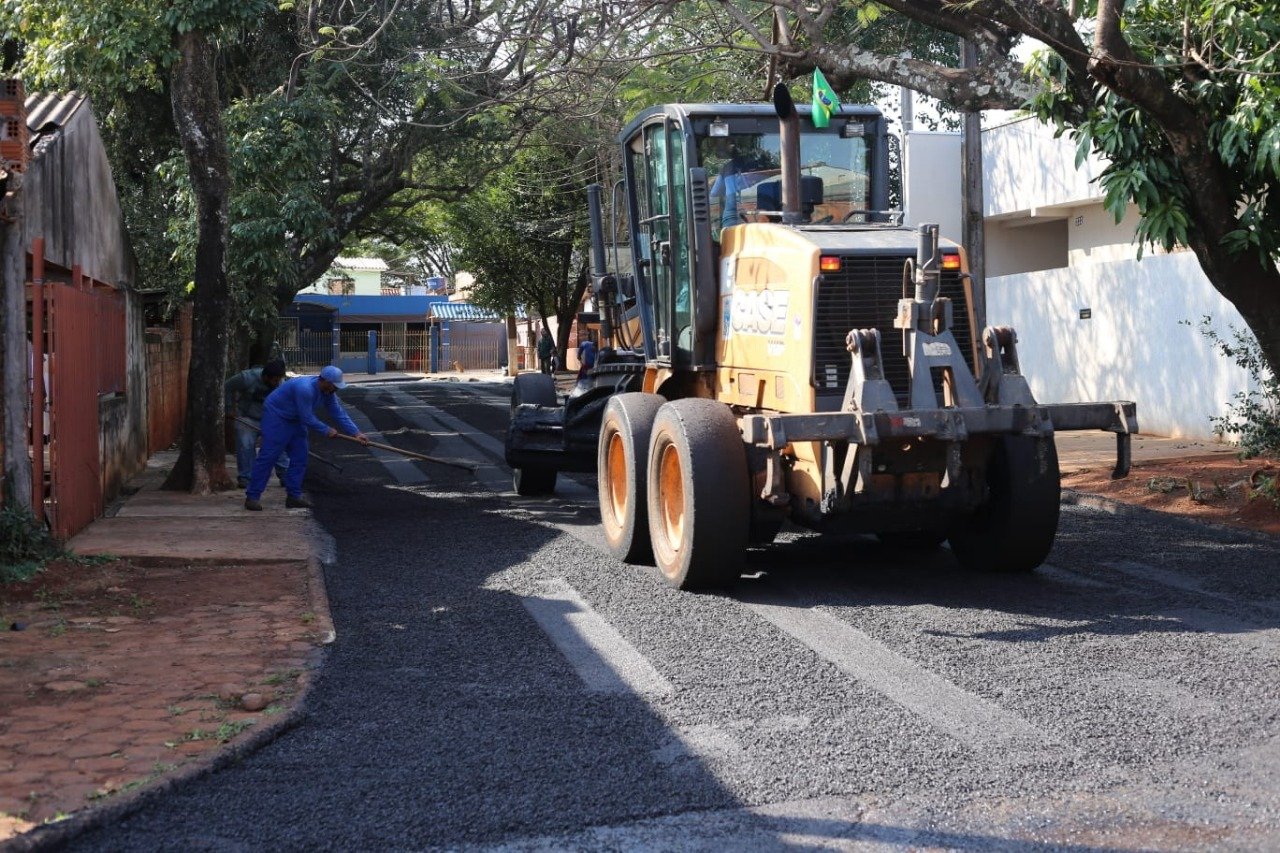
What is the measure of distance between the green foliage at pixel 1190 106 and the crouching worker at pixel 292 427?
259 inches

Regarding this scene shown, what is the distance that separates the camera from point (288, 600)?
8531mm

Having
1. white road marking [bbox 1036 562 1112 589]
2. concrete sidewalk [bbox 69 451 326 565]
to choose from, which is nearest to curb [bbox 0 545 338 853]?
concrete sidewalk [bbox 69 451 326 565]

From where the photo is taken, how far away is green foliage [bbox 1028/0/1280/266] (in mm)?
9500

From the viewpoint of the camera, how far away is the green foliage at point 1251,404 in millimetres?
13641

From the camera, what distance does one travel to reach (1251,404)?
1425cm

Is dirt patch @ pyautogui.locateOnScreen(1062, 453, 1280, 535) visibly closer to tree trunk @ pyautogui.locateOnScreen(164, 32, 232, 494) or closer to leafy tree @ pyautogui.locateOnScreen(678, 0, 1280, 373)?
leafy tree @ pyautogui.locateOnScreen(678, 0, 1280, 373)

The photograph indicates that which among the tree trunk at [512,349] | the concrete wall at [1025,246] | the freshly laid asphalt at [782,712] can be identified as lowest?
the freshly laid asphalt at [782,712]

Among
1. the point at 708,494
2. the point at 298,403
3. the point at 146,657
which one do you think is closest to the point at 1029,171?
the point at 298,403

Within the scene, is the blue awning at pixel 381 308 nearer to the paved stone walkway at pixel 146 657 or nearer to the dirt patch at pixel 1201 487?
the dirt patch at pixel 1201 487

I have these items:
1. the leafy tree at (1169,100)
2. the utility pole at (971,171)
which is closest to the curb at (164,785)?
the leafy tree at (1169,100)

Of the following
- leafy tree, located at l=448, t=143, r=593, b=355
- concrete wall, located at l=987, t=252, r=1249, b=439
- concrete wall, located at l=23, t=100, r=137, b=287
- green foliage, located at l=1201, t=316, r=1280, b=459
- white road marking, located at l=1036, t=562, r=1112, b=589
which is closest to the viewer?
white road marking, located at l=1036, t=562, r=1112, b=589

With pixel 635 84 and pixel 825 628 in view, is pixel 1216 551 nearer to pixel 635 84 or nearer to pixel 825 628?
pixel 825 628

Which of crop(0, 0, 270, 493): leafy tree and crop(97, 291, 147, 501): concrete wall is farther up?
crop(0, 0, 270, 493): leafy tree

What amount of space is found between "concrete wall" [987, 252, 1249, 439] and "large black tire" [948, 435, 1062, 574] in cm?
855
